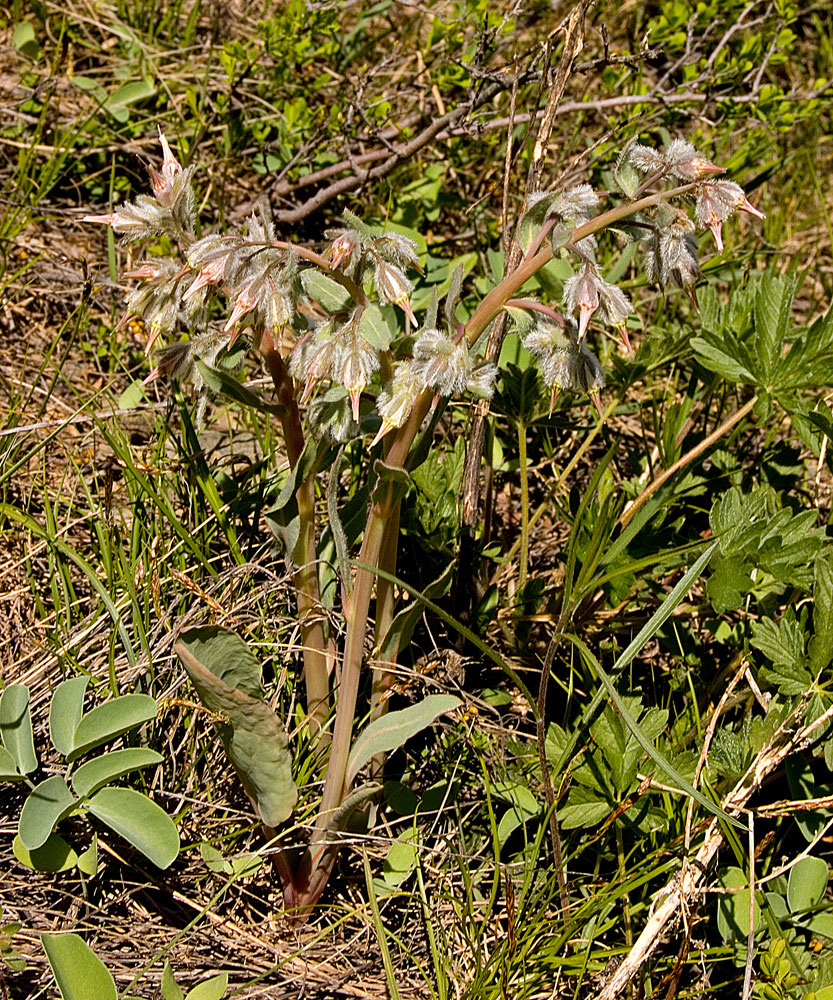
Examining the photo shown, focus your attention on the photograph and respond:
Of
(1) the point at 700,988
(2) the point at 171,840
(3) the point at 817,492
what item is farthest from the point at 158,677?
(3) the point at 817,492

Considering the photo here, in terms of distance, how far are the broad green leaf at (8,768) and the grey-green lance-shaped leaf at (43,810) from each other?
0.05 metres

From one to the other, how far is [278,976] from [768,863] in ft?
3.90

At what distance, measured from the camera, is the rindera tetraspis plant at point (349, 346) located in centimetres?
177

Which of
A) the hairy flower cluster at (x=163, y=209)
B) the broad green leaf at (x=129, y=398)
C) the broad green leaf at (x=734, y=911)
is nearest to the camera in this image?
the hairy flower cluster at (x=163, y=209)

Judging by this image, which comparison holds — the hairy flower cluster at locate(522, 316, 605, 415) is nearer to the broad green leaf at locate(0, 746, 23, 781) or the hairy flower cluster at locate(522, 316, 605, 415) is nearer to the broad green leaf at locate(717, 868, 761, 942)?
the broad green leaf at locate(717, 868, 761, 942)

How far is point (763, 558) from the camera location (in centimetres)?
231

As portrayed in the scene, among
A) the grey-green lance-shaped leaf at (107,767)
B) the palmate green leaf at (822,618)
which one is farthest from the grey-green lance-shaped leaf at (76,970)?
the palmate green leaf at (822,618)

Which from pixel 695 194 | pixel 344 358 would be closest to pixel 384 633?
pixel 344 358

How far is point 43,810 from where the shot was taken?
195 centimetres

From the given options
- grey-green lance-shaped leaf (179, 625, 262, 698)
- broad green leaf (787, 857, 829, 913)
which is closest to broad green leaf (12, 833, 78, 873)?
grey-green lance-shaped leaf (179, 625, 262, 698)

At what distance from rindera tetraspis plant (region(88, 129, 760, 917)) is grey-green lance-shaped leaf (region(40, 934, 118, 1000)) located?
17.7 inches

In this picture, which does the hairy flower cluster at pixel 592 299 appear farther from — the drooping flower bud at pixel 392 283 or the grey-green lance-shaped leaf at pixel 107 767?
the grey-green lance-shaped leaf at pixel 107 767

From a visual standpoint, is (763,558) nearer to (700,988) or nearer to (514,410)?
(514,410)

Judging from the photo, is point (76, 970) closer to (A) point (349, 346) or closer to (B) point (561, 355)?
(A) point (349, 346)
